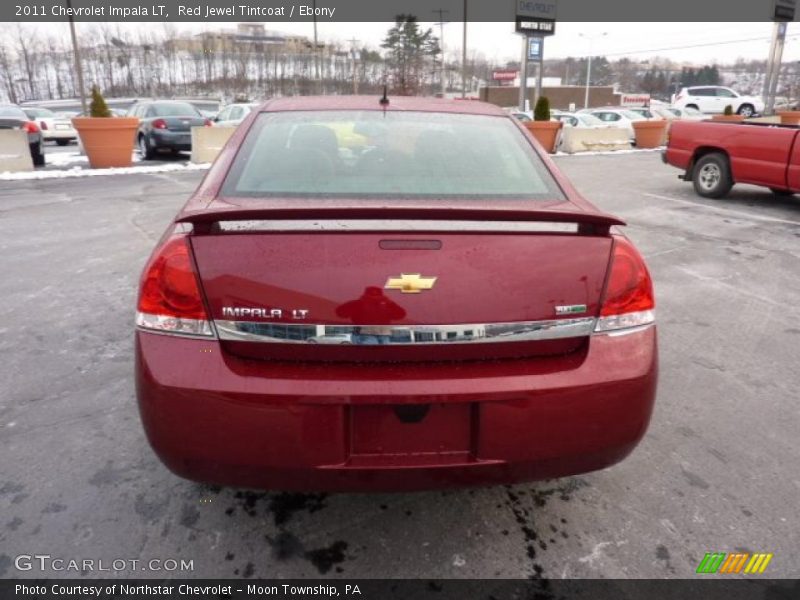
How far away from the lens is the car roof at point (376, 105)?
2924mm

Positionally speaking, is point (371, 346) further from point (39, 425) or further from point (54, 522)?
point (39, 425)

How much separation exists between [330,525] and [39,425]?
170 centimetres

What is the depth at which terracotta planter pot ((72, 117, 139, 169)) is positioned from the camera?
43.3 ft

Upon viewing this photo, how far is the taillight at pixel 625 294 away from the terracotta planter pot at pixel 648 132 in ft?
71.7

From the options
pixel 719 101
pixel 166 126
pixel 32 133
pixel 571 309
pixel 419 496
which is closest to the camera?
pixel 571 309

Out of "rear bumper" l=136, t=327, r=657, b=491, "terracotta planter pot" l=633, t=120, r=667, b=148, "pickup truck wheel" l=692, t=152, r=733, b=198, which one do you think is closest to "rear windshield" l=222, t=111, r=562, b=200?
"rear bumper" l=136, t=327, r=657, b=491

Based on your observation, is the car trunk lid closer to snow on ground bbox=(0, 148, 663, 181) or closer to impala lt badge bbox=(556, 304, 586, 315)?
impala lt badge bbox=(556, 304, 586, 315)

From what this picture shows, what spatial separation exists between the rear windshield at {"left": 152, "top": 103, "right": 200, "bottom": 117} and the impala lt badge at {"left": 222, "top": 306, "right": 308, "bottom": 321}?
16.2 meters

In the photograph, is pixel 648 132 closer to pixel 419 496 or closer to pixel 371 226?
pixel 419 496

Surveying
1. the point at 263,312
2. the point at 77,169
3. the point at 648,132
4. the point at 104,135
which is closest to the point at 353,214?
the point at 263,312

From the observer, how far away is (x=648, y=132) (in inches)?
842

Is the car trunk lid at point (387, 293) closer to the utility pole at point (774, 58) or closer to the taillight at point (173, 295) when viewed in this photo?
the taillight at point (173, 295)

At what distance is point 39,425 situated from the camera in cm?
291

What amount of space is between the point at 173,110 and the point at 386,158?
15857mm
